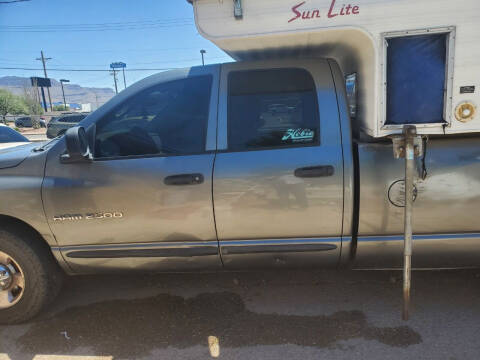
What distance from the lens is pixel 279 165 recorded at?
7.93ft

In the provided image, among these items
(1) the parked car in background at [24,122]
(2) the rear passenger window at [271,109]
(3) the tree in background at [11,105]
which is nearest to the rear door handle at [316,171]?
(2) the rear passenger window at [271,109]

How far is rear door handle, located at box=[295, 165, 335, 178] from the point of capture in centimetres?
239

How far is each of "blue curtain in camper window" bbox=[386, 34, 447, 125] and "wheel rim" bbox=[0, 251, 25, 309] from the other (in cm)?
290

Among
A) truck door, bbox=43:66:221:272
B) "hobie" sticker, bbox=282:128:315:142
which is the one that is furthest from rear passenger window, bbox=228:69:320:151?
truck door, bbox=43:66:221:272

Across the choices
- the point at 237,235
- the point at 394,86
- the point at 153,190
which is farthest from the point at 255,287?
the point at 394,86

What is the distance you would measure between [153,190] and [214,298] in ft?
3.86

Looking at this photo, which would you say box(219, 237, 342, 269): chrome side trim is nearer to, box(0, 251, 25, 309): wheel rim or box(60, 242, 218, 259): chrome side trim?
box(60, 242, 218, 259): chrome side trim

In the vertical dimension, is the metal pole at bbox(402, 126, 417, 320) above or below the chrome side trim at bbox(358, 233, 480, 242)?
above

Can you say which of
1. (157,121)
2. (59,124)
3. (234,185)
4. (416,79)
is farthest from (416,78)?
(59,124)

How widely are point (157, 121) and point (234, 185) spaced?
75 cm

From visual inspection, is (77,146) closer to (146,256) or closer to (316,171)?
(146,256)

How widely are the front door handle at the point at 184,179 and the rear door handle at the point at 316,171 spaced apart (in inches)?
26.1

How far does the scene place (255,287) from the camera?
10.6ft

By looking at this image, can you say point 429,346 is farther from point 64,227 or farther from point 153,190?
point 64,227
